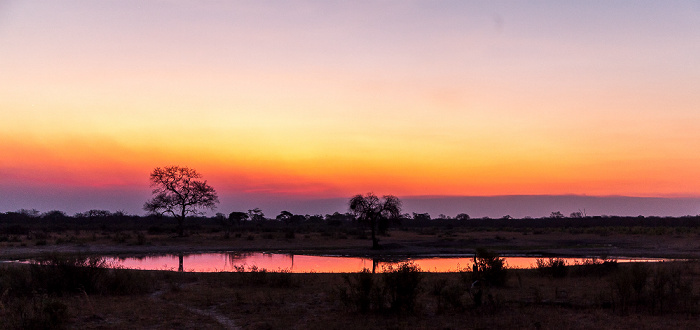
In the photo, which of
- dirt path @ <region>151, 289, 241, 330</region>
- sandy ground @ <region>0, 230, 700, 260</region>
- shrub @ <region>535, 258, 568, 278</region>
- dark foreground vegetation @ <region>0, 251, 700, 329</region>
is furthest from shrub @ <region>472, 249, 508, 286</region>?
sandy ground @ <region>0, 230, 700, 260</region>

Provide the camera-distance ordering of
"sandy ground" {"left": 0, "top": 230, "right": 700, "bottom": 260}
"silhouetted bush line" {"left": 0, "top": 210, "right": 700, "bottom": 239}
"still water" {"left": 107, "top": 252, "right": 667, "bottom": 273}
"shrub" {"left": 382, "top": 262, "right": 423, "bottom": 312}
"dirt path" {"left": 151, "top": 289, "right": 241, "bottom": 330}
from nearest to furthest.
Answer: "dirt path" {"left": 151, "top": 289, "right": 241, "bottom": 330} → "shrub" {"left": 382, "top": 262, "right": 423, "bottom": 312} → "still water" {"left": 107, "top": 252, "right": 667, "bottom": 273} → "sandy ground" {"left": 0, "top": 230, "right": 700, "bottom": 260} → "silhouetted bush line" {"left": 0, "top": 210, "right": 700, "bottom": 239}

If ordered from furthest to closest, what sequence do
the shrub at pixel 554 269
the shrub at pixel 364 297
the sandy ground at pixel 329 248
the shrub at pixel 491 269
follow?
1. the sandy ground at pixel 329 248
2. the shrub at pixel 554 269
3. the shrub at pixel 491 269
4. the shrub at pixel 364 297

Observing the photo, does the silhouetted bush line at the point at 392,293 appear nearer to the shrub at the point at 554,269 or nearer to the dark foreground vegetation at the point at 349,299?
the dark foreground vegetation at the point at 349,299

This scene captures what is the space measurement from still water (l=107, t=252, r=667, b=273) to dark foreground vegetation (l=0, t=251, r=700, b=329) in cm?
1058

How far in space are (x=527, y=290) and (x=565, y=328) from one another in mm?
5729

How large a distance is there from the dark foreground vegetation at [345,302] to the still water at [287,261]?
1058 cm

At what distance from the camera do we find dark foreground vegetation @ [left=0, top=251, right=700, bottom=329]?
37.6ft

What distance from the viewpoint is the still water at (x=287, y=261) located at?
2809 cm

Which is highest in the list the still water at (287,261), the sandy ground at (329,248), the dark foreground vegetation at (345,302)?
→ the dark foreground vegetation at (345,302)

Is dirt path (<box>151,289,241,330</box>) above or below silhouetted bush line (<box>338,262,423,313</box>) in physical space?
below

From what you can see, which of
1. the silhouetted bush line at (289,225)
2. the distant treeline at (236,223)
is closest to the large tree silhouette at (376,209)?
the silhouetted bush line at (289,225)

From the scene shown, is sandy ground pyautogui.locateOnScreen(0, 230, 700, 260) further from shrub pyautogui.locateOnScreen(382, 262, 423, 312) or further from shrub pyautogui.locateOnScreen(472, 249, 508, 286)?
shrub pyautogui.locateOnScreen(382, 262, 423, 312)

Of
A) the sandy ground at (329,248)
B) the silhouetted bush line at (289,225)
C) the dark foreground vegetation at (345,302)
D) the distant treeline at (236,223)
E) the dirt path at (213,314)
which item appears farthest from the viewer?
the distant treeline at (236,223)

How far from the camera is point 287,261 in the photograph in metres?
32.0
